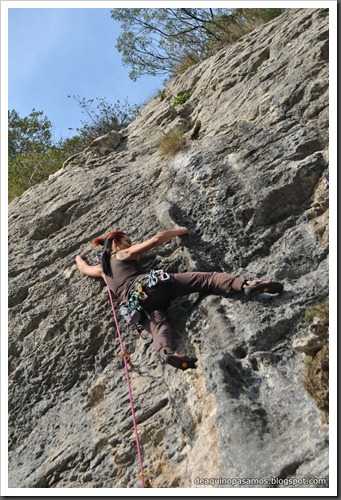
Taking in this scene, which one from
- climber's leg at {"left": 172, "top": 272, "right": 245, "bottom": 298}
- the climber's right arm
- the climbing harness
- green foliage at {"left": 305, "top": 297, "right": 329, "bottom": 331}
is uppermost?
the climber's right arm

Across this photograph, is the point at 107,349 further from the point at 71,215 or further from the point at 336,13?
the point at 336,13

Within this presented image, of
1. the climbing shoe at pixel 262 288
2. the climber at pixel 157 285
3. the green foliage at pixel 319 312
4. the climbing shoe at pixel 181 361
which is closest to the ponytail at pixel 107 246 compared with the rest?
the climber at pixel 157 285

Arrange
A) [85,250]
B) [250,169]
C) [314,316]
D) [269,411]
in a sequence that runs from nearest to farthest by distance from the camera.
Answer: [269,411] < [314,316] < [250,169] < [85,250]

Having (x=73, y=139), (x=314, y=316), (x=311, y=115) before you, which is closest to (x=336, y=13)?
(x=311, y=115)

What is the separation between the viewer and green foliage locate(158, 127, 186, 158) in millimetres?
7711

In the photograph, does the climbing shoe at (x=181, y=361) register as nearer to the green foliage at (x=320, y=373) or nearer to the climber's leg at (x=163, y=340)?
the climber's leg at (x=163, y=340)

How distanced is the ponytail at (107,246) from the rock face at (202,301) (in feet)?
1.17

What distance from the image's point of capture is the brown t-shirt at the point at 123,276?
19.4 feet

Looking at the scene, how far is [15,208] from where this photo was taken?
29.2 ft

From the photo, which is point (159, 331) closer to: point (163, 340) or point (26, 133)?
point (163, 340)

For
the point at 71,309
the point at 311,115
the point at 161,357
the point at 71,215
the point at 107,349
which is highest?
the point at 71,215

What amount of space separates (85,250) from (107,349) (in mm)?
1602

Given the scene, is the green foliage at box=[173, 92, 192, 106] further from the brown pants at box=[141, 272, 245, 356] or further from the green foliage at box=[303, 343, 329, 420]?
the green foliage at box=[303, 343, 329, 420]

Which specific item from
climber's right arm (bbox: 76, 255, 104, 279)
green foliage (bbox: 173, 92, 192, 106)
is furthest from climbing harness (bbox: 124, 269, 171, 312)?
green foliage (bbox: 173, 92, 192, 106)
